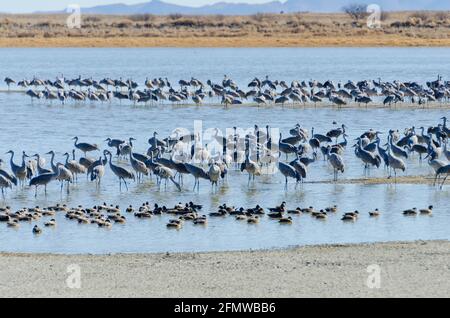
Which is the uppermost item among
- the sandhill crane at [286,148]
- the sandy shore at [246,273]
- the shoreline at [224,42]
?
the sandy shore at [246,273]

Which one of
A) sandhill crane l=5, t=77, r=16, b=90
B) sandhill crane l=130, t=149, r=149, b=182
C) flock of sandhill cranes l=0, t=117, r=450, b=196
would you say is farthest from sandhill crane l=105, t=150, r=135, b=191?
sandhill crane l=5, t=77, r=16, b=90

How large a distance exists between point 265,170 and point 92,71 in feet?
102

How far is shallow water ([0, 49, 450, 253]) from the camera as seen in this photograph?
14.8 metres

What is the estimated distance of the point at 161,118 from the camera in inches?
1225

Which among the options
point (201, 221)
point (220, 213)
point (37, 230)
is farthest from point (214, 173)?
point (37, 230)

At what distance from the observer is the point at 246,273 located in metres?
12.2

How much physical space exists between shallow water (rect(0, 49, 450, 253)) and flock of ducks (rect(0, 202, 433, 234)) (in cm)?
14

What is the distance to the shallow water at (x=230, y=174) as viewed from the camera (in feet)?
48.7

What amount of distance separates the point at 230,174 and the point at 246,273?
855cm

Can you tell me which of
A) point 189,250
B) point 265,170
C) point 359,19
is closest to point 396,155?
point 265,170

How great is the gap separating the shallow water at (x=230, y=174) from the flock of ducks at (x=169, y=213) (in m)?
0.14

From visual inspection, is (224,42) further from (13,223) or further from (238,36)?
(13,223)

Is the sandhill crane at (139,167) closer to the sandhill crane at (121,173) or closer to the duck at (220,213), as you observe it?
the sandhill crane at (121,173)

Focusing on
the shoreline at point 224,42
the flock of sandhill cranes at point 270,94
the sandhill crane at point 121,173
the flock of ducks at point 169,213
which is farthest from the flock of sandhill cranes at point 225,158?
the shoreline at point 224,42
